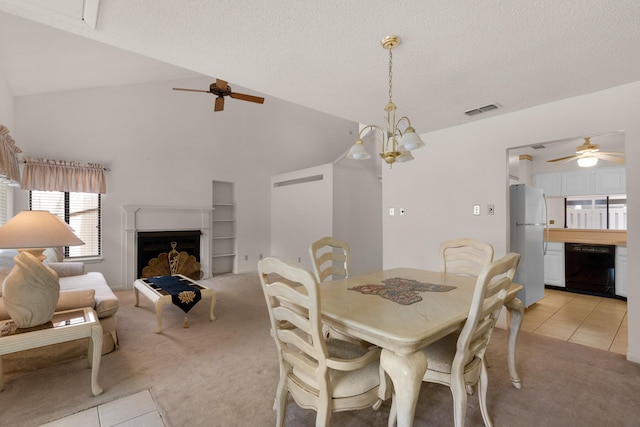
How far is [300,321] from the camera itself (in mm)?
1200

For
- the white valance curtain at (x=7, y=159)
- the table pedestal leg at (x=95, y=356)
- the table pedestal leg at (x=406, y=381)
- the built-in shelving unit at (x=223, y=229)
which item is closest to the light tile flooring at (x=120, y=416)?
the table pedestal leg at (x=95, y=356)

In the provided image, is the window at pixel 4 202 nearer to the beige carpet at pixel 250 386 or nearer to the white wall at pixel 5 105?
the white wall at pixel 5 105

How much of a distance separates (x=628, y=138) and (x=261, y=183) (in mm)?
5484

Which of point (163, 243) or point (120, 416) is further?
point (163, 243)

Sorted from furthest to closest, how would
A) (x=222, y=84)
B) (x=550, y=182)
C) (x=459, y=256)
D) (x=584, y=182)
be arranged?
1. (x=550, y=182)
2. (x=584, y=182)
3. (x=222, y=84)
4. (x=459, y=256)

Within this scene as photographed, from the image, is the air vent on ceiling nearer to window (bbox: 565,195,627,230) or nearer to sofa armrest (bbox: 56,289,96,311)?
window (bbox: 565,195,627,230)

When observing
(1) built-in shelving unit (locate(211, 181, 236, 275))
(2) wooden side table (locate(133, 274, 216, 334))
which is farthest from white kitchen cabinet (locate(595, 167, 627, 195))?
(1) built-in shelving unit (locate(211, 181, 236, 275))

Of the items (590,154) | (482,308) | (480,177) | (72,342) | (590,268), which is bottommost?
(72,342)

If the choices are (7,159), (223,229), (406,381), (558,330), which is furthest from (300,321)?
(223,229)

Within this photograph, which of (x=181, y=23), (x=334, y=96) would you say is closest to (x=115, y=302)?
(x=181, y=23)

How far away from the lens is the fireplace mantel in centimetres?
474

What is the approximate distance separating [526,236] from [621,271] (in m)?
1.65

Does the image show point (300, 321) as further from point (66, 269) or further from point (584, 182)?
point (584, 182)

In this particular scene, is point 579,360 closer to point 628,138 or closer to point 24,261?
point 628,138
